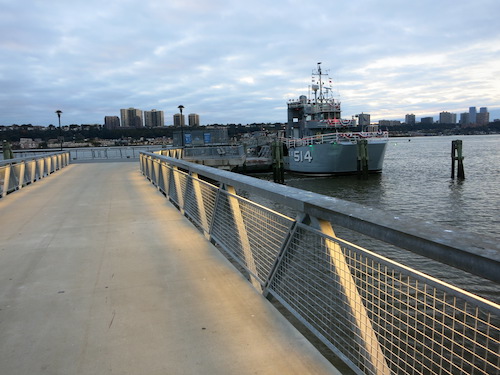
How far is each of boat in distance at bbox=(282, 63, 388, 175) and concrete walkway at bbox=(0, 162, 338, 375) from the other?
93.9ft

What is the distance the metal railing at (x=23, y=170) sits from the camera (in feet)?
36.1

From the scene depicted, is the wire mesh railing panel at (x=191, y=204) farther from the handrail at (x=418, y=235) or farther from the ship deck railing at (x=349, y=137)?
the ship deck railing at (x=349, y=137)

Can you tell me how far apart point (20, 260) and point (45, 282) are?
42.3 inches

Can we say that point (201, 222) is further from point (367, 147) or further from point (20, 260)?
point (367, 147)

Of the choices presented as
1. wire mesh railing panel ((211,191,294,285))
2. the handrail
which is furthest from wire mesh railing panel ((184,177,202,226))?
the handrail

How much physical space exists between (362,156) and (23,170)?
2562 centimetres

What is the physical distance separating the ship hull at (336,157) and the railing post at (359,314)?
31.7 m

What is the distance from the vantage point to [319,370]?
247 cm

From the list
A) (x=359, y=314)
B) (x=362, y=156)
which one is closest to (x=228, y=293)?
(x=359, y=314)

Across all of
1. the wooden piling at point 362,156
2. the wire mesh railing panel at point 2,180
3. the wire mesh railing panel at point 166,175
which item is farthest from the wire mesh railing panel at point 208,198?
the wooden piling at point 362,156

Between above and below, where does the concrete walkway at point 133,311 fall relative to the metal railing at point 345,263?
below

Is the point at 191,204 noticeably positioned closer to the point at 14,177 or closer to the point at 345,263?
the point at 345,263

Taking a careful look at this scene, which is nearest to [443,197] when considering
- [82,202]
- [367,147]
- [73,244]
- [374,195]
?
[374,195]

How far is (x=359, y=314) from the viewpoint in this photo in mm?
A: 2453
